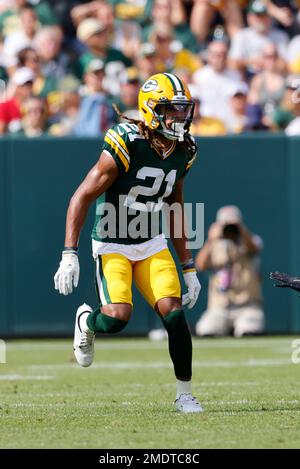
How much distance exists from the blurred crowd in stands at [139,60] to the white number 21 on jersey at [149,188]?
4788mm

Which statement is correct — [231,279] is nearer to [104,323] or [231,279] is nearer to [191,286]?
[191,286]

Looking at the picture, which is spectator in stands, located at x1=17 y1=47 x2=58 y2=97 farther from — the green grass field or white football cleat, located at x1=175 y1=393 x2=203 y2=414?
white football cleat, located at x1=175 y1=393 x2=203 y2=414

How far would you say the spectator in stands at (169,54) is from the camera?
437 inches

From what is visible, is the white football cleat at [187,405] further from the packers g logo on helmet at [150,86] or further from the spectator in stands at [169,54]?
the spectator in stands at [169,54]

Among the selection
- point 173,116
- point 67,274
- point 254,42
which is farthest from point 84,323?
point 254,42

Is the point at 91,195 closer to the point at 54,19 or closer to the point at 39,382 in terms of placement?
the point at 39,382

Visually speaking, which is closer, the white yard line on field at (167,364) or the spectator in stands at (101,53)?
the white yard line on field at (167,364)

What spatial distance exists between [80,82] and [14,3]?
133cm

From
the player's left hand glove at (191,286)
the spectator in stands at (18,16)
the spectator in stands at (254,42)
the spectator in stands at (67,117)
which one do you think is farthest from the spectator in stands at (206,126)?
the player's left hand glove at (191,286)

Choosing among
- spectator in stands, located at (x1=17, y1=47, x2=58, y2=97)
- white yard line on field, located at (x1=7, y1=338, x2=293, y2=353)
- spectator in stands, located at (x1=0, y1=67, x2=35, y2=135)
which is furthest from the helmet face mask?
spectator in stands, located at (x1=17, y1=47, x2=58, y2=97)

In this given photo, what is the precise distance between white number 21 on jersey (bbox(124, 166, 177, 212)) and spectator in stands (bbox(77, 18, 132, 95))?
18.4 feet

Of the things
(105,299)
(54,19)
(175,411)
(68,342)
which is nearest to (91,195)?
(105,299)

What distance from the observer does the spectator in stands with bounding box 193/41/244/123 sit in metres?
10.7
